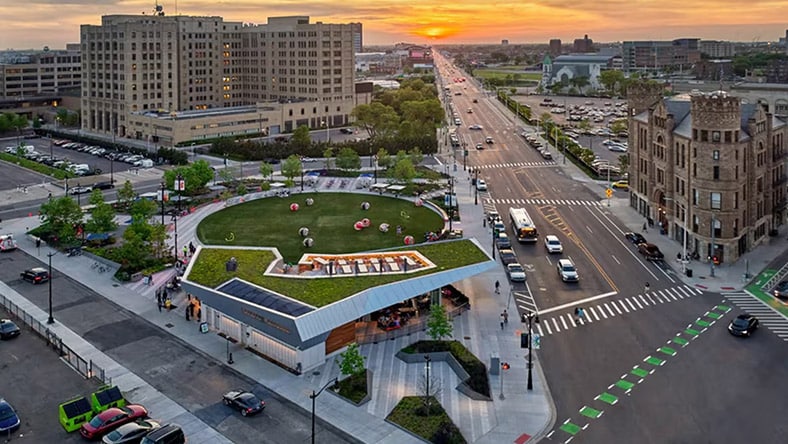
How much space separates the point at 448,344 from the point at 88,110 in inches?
6067

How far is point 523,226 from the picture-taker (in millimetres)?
78125

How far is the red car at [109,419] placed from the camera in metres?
36.9

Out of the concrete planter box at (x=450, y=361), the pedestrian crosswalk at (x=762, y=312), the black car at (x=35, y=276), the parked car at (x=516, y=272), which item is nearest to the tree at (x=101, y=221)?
the black car at (x=35, y=276)

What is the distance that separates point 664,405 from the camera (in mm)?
40500

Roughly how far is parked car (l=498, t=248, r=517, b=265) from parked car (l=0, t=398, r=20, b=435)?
45.5 meters

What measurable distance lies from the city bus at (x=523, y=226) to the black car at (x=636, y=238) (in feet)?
33.9

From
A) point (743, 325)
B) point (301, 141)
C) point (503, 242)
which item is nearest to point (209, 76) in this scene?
point (301, 141)

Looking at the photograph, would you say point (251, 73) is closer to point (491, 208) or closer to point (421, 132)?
point (421, 132)

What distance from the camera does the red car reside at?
36906mm

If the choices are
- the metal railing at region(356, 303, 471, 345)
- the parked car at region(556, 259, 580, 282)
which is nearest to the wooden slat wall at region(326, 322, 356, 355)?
the metal railing at region(356, 303, 471, 345)

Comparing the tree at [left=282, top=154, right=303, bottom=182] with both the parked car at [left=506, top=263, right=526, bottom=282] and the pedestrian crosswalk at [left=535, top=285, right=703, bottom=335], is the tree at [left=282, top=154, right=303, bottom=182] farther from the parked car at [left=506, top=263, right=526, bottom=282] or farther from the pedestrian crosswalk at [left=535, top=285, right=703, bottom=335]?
the pedestrian crosswalk at [left=535, top=285, right=703, bottom=335]

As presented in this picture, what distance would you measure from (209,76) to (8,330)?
5705 inches

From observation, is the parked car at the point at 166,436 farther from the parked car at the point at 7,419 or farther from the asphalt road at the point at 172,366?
the parked car at the point at 7,419

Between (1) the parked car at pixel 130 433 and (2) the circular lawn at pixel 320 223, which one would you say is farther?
(2) the circular lawn at pixel 320 223
